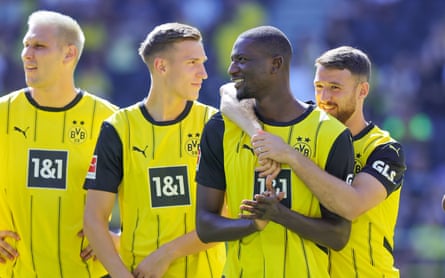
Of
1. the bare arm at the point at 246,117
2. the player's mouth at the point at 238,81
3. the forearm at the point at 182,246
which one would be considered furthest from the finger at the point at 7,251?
the player's mouth at the point at 238,81

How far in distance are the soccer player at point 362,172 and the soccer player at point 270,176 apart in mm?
203

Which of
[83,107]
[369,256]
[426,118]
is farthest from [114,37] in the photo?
[369,256]

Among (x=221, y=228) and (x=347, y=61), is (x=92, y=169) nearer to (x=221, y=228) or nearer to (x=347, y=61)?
(x=221, y=228)

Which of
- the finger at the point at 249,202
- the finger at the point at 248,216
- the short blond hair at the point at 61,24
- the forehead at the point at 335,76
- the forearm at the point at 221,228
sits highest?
the short blond hair at the point at 61,24

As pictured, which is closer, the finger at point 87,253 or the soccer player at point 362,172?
the soccer player at point 362,172

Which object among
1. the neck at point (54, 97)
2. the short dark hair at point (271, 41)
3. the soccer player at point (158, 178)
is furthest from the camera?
the neck at point (54, 97)

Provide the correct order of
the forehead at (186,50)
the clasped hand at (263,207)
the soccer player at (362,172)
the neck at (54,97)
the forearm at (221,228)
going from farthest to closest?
the neck at (54,97) → the forehead at (186,50) → the soccer player at (362,172) → the forearm at (221,228) → the clasped hand at (263,207)

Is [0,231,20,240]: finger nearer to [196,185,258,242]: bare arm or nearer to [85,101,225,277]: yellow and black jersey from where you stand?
[85,101,225,277]: yellow and black jersey

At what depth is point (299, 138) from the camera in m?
4.70

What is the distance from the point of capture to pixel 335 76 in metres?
5.23

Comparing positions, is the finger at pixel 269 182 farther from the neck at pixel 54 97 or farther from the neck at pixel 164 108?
the neck at pixel 54 97

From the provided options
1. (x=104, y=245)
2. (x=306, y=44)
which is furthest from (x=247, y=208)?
(x=306, y=44)

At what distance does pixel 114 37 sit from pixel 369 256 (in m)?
11.5

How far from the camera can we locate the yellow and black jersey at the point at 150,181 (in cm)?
539
